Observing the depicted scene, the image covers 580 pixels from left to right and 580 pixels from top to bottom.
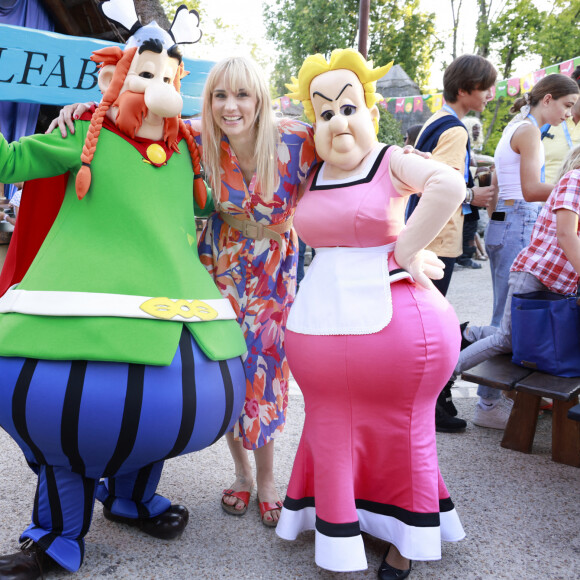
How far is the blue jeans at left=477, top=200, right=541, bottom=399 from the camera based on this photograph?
3.32 metres

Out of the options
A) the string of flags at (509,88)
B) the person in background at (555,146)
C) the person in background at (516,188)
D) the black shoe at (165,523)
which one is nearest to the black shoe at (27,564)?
the black shoe at (165,523)

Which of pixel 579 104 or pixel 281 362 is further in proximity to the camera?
pixel 579 104

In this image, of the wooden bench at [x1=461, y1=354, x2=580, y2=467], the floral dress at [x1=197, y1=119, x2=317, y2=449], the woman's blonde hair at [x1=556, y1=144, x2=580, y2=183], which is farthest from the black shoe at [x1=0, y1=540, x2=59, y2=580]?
the woman's blonde hair at [x1=556, y1=144, x2=580, y2=183]

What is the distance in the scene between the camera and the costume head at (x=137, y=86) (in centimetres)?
184

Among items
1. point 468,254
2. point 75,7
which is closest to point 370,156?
point 75,7

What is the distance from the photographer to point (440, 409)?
129 inches

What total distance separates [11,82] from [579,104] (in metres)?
5.32

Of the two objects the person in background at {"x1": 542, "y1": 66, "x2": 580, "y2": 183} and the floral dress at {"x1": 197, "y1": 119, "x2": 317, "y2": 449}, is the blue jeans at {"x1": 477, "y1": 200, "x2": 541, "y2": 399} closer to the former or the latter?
the person in background at {"x1": 542, "y1": 66, "x2": 580, "y2": 183}

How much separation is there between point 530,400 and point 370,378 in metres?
1.49

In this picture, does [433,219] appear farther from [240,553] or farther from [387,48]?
[387,48]

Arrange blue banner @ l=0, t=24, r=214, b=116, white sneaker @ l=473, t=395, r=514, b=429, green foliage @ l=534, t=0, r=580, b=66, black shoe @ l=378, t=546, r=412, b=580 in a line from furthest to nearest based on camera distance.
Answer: green foliage @ l=534, t=0, r=580, b=66, blue banner @ l=0, t=24, r=214, b=116, white sneaker @ l=473, t=395, r=514, b=429, black shoe @ l=378, t=546, r=412, b=580

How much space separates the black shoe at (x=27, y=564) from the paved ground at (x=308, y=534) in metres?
0.11

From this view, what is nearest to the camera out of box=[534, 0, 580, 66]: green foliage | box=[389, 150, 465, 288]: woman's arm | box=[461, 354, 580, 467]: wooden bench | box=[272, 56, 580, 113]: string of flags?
box=[389, 150, 465, 288]: woman's arm

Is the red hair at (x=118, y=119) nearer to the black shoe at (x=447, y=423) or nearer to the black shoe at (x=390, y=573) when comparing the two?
the black shoe at (x=390, y=573)
